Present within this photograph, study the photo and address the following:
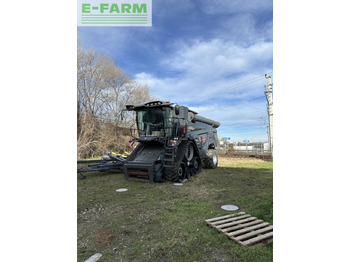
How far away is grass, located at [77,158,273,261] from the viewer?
195cm

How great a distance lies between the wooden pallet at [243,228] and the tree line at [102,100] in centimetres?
360

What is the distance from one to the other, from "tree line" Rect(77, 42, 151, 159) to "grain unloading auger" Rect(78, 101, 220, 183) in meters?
0.77

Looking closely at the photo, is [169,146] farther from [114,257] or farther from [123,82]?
[114,257]

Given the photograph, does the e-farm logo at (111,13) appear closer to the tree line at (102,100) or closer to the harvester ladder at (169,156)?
the tree line at (102,100)

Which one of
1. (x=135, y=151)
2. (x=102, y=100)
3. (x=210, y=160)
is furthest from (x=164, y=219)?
(x=102, y=100)

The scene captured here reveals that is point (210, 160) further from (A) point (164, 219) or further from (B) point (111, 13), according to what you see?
(B) point (111, 13)

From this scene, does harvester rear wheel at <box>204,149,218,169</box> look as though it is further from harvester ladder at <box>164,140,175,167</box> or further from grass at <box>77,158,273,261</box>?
harvester ladder at <box>164,140,175,167</box>

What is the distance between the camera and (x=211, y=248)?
2.02 meters

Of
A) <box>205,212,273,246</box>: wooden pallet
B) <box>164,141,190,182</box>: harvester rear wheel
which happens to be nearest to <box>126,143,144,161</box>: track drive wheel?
<box>164,141,190,182</box>: harvester rear wheel

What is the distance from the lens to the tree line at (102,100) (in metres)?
4.69

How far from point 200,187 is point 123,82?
469 cm

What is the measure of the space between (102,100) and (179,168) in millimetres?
4764

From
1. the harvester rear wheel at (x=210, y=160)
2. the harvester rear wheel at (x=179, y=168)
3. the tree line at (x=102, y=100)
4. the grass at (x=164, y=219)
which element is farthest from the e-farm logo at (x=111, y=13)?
the harvester rear wheel at (x=210, y=160)
